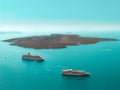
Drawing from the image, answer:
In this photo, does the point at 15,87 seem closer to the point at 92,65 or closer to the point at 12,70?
the point at 12,70

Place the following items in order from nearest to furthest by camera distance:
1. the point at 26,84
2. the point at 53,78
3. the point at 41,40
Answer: the point at 26,84, the point at 53,78, the point at 41,40

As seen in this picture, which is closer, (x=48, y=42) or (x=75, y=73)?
(x=75, y=73)

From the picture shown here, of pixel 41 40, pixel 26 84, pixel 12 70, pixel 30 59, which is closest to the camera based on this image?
pixel 26 84

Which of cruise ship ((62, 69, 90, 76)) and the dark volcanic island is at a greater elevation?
the dark volcanic island

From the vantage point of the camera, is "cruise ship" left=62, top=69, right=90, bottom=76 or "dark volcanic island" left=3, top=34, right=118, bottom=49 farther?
"dark volcanic island" left=3, top=34, right=118, bottom=49

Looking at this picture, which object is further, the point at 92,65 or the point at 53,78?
the point at 92,65

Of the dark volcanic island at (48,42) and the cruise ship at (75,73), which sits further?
the dark volcanic island at (48,42)

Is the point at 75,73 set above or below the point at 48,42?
below

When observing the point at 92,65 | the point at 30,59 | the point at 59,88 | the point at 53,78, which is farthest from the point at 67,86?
the point at 30,59

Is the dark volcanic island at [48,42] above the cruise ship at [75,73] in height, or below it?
above
